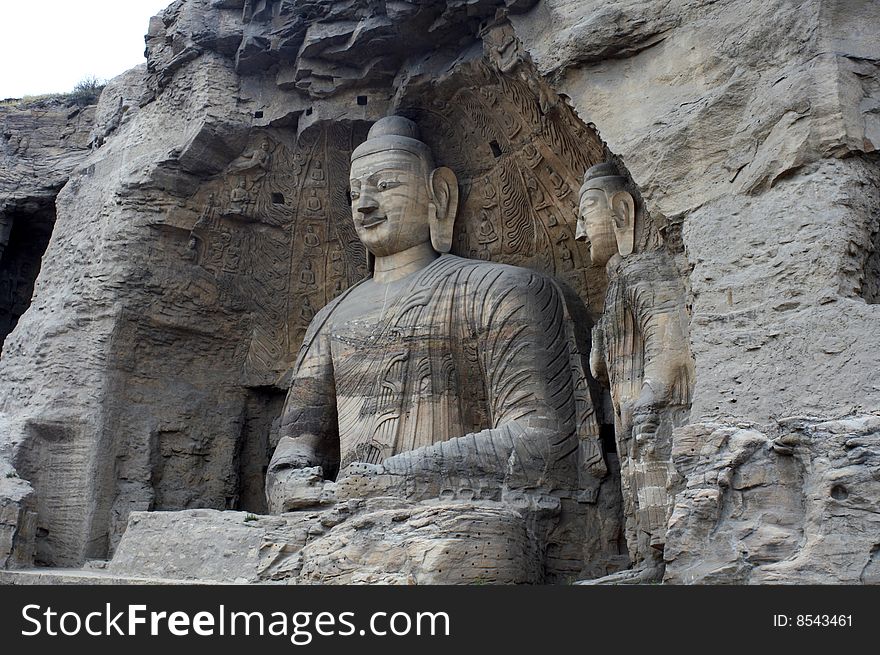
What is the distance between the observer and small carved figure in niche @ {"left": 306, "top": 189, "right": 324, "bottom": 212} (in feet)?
26.0

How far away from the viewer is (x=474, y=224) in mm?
7535

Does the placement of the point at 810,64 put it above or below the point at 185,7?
below

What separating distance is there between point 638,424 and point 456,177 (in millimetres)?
2883

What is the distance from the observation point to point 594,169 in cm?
600

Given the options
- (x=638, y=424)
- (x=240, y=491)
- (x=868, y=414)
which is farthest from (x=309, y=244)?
(x=868, y=414)

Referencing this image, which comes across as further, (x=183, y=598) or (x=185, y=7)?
(x=185, y=7)

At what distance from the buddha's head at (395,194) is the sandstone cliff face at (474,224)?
0.28 m

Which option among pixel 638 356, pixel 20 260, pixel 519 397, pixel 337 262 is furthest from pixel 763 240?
pixel 20 260

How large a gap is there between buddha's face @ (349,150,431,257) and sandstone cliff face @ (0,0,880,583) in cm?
46

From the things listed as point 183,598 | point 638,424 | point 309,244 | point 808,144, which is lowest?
point 183,598

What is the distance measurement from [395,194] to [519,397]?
1.73m

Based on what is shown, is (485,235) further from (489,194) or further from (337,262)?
(337,262)

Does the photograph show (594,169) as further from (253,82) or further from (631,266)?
(253,82)

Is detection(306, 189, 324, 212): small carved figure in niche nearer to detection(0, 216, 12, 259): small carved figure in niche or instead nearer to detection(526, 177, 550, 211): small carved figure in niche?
detection(526, 177, 550, 211): small carved figure in niche
